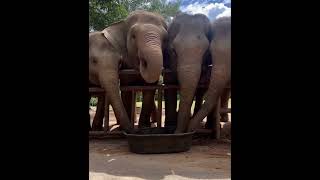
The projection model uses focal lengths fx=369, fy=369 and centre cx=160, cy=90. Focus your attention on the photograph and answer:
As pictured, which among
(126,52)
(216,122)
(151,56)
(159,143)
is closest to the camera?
(159,143)

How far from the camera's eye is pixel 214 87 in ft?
16.8

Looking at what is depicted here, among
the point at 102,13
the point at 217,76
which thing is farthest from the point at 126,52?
the point at 102,13

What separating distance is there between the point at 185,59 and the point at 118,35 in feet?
5.35

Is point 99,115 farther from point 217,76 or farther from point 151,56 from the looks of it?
point 217,76

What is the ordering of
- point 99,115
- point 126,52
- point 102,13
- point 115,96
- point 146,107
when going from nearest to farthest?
point 115,96 → point 126,52 → point 146,107 → point 99,115 → point 102,13

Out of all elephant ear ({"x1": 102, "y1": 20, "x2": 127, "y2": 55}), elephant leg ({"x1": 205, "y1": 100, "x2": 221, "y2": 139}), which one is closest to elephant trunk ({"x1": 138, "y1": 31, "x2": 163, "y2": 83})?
elephant ear ({"x1": 102, "y1": 20, "x2": 127, "y2": 55})

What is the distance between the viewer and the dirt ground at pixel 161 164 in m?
3.48

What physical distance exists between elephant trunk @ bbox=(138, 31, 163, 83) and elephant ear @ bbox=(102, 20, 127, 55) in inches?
38.2

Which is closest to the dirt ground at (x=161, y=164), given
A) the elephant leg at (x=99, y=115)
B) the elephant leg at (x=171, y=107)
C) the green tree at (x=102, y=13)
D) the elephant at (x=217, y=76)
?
the elephant at (x=217, y=76)

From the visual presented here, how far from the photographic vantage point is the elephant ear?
607 cm

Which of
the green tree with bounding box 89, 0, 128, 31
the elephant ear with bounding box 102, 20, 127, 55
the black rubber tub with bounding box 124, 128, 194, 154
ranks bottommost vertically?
the black rubber tub with bounding box 124, 128, 194, 154

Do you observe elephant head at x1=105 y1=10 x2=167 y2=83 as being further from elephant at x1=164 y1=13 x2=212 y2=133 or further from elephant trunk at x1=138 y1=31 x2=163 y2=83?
elephant at x1=164 y1=13 x2=212 y2=133
